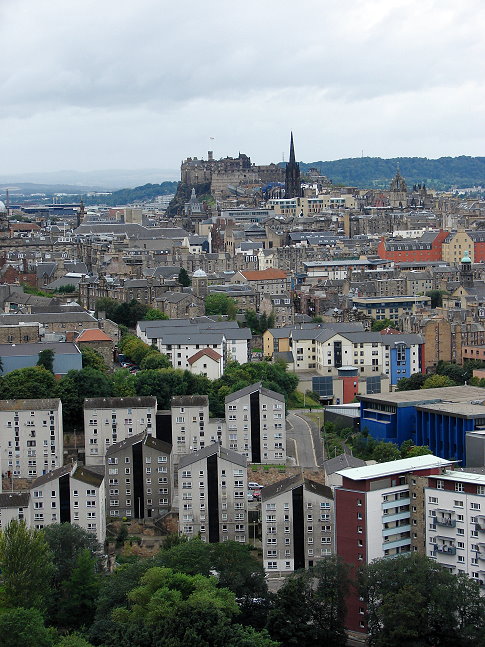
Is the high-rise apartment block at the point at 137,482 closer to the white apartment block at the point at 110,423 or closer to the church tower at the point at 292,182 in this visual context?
the white apartment block at the point at 110,423

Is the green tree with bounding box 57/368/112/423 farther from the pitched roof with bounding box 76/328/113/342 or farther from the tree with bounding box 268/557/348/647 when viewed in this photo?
the tree with bounding box 268/557/348/647

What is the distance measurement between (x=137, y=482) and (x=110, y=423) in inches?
128

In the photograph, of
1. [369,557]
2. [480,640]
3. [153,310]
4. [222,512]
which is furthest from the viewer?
[153,310]

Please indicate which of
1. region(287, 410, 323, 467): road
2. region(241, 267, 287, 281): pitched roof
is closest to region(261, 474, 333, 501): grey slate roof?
region(287, 410, 323, 467): road

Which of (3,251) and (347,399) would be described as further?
(3,251)

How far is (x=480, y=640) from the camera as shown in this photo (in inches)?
1046

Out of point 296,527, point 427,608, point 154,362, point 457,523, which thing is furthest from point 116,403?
point 427,608

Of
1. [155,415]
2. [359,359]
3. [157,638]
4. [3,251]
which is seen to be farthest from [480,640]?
[3,251]

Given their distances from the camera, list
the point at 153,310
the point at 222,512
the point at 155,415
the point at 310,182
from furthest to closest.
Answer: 1. the point at 310,182
2. the point at 153,310
3. the point at 155,415
4. the point at 222,512

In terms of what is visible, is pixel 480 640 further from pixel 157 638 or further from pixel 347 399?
pixel 347 399

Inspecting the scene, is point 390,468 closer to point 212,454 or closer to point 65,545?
point 212,454

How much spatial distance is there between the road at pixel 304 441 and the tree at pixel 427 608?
12570 millimetres

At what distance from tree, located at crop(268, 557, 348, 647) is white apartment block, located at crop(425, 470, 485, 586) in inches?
90.7

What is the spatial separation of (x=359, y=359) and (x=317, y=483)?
19.0 meters
